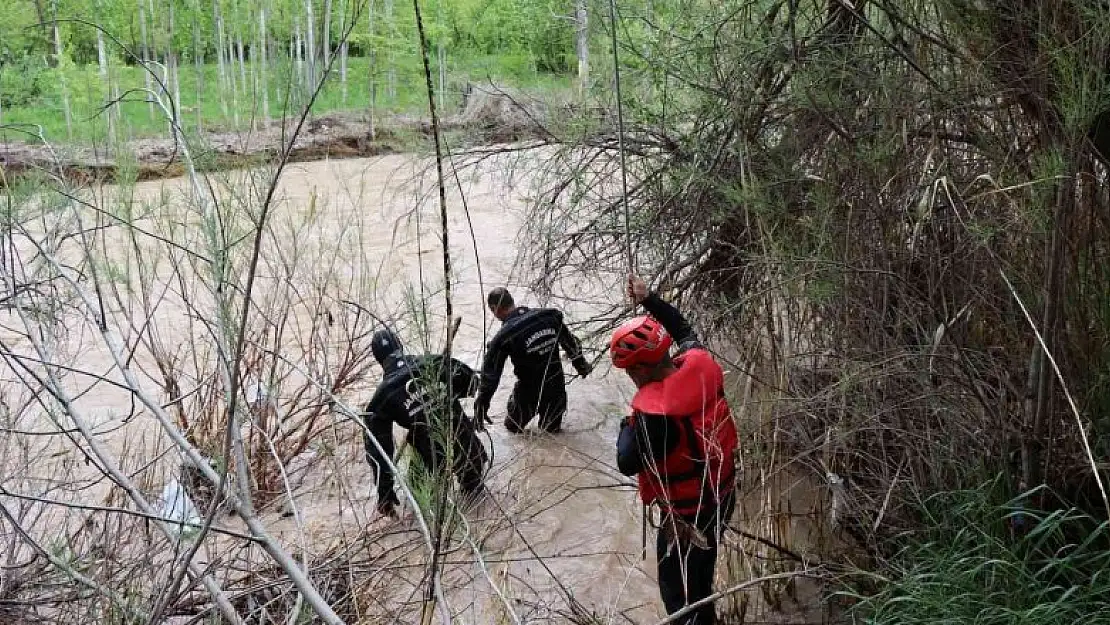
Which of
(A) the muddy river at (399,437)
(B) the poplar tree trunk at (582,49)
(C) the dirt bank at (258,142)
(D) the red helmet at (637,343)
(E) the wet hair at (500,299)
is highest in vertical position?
(B) the poplar tree trunk at (582,49)

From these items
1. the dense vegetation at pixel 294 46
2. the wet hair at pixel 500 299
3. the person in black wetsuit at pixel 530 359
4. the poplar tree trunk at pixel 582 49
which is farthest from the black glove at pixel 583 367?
the dense vegetation at pixel 294 46

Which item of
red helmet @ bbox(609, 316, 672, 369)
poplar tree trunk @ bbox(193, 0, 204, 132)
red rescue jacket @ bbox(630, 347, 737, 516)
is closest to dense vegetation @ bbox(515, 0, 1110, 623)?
red rescue jacket @ bbox(630, 347, 737, 516)

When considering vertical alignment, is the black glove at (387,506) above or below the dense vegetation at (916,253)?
below

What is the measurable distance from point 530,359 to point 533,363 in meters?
0.06

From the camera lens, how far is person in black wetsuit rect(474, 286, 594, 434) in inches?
250

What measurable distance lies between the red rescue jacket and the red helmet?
136mm

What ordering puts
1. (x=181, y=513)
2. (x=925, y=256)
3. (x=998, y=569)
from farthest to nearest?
(x=925, y=256) < (x=998, y=569) < (x=181, y=513)

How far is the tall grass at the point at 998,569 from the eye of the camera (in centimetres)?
307

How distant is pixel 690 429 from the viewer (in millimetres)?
3967

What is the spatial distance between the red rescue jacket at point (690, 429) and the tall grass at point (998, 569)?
0.78 metres

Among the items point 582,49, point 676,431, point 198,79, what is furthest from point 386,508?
point 198,79

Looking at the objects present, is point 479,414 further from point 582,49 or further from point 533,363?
point 582,49

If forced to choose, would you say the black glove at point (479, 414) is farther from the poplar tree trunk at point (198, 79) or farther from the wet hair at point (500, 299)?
the poplar tree trunk at point (198, 79)

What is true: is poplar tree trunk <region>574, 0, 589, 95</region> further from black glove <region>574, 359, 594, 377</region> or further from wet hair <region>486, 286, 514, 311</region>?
black glove <region>574, 359, 594, 377</region>
